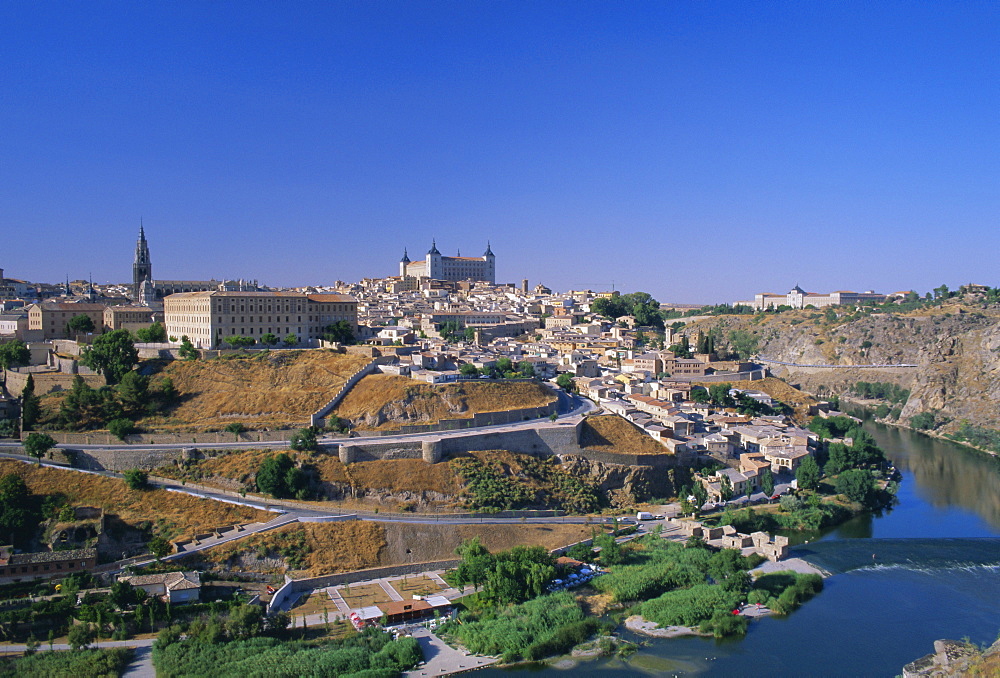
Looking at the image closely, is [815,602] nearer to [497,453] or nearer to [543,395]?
[497,453]

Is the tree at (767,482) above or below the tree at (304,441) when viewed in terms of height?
below

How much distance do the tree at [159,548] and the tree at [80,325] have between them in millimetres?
23083

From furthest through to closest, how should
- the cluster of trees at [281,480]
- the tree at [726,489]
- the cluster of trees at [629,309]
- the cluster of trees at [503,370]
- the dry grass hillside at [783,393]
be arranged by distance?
the cluster of trees at [629,309] < the dry grass hillside at [783,393] < the cluster of trees at [503,370] < the tree at [726,489] < the cluster of trees at [281,480]

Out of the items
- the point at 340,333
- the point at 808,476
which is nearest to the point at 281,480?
the point at 340,333

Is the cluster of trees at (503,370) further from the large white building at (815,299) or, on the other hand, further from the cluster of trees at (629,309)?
the large white building at (815,299)

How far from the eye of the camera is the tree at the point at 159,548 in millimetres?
23156

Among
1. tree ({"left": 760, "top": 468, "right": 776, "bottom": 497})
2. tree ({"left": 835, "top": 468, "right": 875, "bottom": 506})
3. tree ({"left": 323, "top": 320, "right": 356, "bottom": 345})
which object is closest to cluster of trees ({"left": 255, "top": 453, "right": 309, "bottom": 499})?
tree ({"left": 323, "top": 320, "right": 356, "bottom": 345})

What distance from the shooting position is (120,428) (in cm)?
2961

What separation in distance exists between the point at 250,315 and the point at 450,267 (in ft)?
166

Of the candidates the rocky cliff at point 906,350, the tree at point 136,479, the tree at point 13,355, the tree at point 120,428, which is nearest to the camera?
the tree at point 136,479

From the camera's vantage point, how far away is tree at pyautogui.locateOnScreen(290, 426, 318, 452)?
29.3 m

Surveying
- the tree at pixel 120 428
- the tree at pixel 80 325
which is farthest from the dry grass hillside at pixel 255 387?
the tree at pixel 80 325

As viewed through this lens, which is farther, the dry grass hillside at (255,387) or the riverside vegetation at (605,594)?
the dry grass hillside at (255,387)

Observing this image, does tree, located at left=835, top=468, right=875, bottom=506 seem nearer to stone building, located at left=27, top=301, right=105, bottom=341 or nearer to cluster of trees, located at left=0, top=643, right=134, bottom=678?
cluster of trees, located at left=0, top=643, right=134, bottom=678
